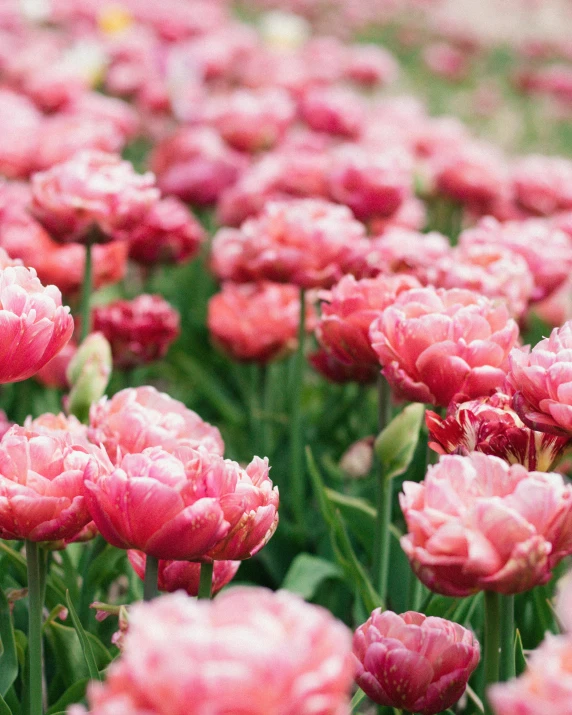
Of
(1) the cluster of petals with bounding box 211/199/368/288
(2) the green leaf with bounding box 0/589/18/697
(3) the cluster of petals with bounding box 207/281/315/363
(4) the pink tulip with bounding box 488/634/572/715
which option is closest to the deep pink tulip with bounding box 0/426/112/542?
(2) the green leaf with bounding box 0/589/18/697

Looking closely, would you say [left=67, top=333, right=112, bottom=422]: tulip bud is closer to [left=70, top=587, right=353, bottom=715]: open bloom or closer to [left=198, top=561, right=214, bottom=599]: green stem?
[left=198, top=561, right=214, bottom=599]: green stem

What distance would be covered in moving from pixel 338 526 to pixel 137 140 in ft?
8.85

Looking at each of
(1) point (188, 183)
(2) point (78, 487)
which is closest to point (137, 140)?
(1) point (188, 183)

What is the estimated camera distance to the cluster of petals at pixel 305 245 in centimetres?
127

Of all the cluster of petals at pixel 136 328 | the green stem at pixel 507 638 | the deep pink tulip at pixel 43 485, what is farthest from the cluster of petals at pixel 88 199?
the green stem at pixel 507 638

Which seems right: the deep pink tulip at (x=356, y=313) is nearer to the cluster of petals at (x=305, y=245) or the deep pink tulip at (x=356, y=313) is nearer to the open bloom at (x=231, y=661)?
the cluster of petals at (x=305, y=245)

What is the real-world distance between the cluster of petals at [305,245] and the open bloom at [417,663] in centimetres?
62

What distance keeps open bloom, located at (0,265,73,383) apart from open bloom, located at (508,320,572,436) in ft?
1.25

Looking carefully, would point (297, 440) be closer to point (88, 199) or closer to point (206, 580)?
point (88, 199)

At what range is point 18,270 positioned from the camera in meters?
0.79

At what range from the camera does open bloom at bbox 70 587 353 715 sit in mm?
404

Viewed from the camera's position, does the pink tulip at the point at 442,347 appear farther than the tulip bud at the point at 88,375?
No

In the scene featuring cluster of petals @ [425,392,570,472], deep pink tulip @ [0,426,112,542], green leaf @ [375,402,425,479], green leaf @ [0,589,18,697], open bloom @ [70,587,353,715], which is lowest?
green leaf @ [0,589,18,697]

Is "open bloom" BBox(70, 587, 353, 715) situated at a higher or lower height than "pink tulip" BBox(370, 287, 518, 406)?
higher
